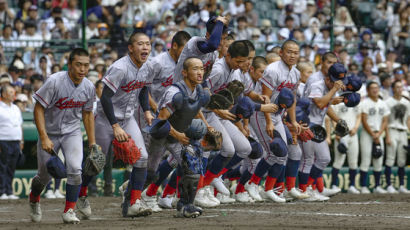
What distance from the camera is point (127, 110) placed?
941 centimetres

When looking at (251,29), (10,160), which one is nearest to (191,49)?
(10,160)

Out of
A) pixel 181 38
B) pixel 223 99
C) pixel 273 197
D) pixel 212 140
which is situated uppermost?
pixel 181 38

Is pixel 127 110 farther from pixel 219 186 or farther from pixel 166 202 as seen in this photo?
pixel 219 186

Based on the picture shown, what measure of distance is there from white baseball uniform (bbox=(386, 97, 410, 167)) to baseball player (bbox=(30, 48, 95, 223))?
28.8 ft

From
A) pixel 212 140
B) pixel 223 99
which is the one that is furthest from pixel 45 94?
pixel 223 99

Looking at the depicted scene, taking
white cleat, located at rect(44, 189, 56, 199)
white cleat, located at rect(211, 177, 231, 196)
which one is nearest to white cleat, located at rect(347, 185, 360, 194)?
white cleat, located at rect(211, 177, 231, 196)

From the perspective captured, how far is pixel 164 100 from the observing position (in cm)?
873

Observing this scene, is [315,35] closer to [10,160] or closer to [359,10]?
[359,10]

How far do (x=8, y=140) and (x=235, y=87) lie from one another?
5.15 meters

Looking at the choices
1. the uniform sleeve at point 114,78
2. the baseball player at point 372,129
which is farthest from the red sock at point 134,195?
the baseball player at point 372,129

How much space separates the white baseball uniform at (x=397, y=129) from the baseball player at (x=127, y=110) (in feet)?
26.0

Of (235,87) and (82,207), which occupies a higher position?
(235,87)

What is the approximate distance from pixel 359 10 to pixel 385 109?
6.52 m

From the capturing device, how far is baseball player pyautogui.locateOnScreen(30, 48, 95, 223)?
28.3 feet
